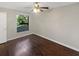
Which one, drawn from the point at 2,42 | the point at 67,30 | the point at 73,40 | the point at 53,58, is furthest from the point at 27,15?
the point at 53,58

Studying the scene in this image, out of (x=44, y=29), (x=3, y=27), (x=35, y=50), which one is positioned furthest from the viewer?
(x=44, y=29)

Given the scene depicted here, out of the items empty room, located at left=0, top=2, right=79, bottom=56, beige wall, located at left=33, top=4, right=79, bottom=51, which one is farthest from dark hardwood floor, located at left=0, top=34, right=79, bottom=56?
beige wall, located at left=33, top=4, right=79, bottom=51

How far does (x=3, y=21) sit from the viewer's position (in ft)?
15.0

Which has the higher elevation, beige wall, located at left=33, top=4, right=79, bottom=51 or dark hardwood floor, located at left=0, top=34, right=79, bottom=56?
beige wall, located at left=33, top=4, right=79, bottom=51

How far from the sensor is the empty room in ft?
11.5

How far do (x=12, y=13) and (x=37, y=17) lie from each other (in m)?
1.93

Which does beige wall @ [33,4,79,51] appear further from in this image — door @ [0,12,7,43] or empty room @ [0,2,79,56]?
door @ [0,12,7,43]

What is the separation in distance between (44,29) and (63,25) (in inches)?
70.8

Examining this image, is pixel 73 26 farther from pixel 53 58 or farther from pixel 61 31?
pixel 53 58

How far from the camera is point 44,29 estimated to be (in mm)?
5898

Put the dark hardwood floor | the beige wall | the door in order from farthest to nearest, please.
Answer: the door → the beige wall → the dark hardwood floor

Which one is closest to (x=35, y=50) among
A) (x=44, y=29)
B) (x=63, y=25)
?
(x=63, y=25)

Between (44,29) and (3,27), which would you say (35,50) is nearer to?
(3,27)

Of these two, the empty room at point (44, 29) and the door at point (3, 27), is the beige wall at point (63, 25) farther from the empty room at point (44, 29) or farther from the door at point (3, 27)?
the door at point (3, 27)
